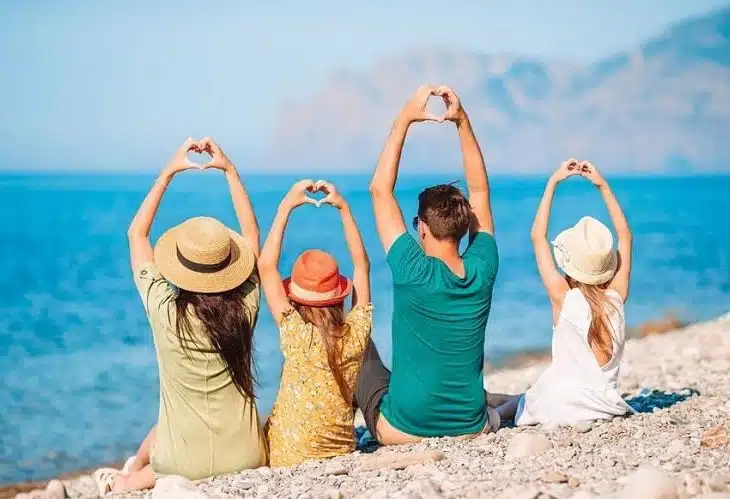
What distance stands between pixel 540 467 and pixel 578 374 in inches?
50.4

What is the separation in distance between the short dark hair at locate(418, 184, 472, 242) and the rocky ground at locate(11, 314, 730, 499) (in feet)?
3.89

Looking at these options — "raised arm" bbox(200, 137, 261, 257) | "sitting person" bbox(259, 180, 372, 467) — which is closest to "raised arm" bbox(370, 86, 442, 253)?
"sitting person" bbox(259, 180, 372, 467)

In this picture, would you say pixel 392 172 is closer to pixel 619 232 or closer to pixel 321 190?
pixel 321 190

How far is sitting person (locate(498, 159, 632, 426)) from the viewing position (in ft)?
20.5

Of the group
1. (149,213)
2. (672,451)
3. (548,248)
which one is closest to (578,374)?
(548,248)

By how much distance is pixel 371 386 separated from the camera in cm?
638

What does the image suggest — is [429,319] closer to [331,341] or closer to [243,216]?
[331,341]

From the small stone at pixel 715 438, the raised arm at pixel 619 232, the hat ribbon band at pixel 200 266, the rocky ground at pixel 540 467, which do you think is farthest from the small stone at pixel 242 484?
the raised arm at pixel 619 232

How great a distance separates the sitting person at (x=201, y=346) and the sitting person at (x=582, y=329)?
1779 millimetres

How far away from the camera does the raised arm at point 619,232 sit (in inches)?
254

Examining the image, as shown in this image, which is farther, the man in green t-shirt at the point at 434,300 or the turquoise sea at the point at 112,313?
the turquoise sea at the point at 112,313

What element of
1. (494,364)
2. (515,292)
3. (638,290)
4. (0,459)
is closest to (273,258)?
(0,459)

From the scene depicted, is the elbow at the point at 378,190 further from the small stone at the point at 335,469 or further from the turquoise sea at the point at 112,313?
the turquoise sea at the point at 112,313

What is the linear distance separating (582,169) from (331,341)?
2032 mm
